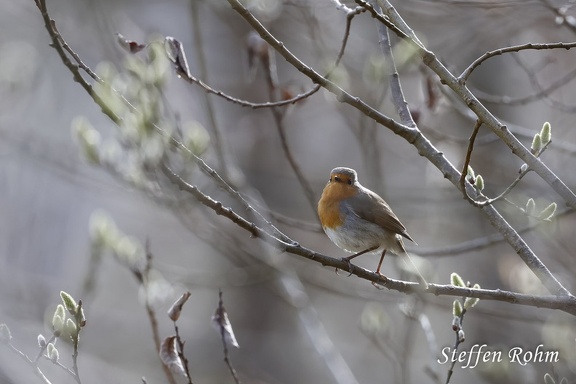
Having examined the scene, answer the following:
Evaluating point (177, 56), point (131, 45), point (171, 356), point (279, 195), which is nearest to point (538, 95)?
point (177, 56)

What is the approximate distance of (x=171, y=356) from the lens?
240cm

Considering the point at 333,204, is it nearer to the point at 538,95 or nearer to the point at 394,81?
the point at 394,81

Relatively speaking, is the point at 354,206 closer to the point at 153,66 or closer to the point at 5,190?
the point at 153,66

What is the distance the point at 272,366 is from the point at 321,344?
16.7ft

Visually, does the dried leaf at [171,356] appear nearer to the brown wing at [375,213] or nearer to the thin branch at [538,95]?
the brown wing at [375,213]

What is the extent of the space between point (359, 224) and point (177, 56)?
1235 mm

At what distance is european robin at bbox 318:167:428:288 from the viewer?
3352mm

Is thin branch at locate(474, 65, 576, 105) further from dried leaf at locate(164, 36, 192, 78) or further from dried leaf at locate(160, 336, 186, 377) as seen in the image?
dried leaf at locate(160, 336, 186, 377)

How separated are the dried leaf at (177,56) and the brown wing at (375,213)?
1162mm

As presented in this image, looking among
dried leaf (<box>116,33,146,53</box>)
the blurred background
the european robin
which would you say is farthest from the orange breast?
dried leaf (<box>116,33,146,53</box>)

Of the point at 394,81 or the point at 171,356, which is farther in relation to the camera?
the point at 394,81

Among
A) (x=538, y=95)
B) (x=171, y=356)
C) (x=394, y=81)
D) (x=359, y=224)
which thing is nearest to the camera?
(x=171, y=356)

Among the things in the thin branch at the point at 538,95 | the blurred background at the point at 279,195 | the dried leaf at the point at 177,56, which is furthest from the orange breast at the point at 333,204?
the dried leaf at the point at 177,56

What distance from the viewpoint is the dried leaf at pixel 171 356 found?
237 centimetres
